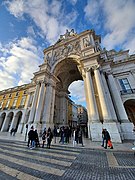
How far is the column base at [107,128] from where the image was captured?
8.53 metres

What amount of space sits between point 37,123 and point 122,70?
15.0m

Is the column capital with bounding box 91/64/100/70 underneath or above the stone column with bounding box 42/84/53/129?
above

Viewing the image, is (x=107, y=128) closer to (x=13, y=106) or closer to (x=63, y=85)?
(x=63, y=85)

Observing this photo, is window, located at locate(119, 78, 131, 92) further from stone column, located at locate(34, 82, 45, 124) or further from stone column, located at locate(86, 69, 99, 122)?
stone column, located at locate(34, 82, 45, 124)

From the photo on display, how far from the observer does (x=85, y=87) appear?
1348 cm

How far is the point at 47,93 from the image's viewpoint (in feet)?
51.5

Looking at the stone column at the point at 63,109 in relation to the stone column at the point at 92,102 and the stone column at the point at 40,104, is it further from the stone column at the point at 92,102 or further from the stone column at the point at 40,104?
the stone column at the point at 92,102

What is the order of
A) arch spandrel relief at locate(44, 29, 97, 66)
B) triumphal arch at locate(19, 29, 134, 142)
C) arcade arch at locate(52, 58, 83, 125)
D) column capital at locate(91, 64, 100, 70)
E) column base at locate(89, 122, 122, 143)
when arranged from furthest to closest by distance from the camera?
arcade arch at locate(52, 58, 83, 125) < arch spandrel relief at locate(44, 29, 97, 66) < column capital at locate(91, 64, 100, 70) < triumphal arch at locate(19, 29, 134, 142) < column base at locate(89, 122, 122, 143)

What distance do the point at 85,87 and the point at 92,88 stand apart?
1801 mm

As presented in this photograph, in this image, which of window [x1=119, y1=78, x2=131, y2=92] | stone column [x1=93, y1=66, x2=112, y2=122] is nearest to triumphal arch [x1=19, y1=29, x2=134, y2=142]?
stone column [x1=93, y1=66, x2=112, y2=122]

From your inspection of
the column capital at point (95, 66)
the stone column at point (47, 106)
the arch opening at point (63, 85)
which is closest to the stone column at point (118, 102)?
the column capital at point (95, 66)

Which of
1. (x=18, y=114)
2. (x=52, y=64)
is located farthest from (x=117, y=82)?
(x=18, y=114)

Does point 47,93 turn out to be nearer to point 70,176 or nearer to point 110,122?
point 110,122

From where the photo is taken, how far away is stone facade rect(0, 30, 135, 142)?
9.97 meters
